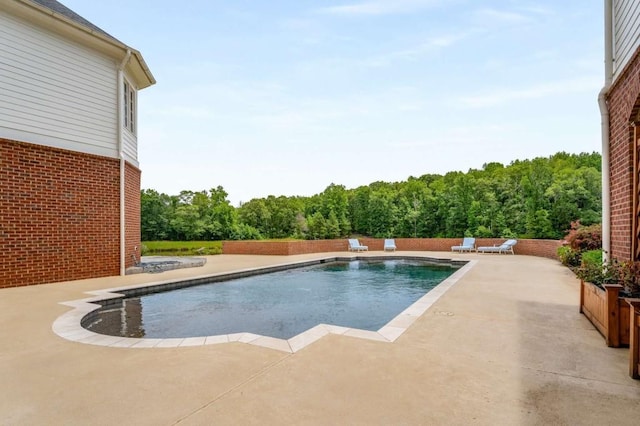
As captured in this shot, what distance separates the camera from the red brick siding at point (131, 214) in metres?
8.62

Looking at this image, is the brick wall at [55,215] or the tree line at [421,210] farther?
the tree line at [421,210]

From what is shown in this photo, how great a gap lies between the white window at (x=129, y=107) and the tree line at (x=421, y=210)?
20.2m

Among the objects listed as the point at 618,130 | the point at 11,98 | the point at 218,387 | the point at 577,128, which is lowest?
Answer: the point at 218,387

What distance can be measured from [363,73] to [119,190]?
10473mm

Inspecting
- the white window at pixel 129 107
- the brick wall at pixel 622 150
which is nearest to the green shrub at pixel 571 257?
the brick wall at pixel 622 150

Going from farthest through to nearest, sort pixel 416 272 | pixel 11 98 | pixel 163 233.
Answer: pixel 163 233
pixel 416 272
pixel 11 98

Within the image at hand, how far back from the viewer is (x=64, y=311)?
475cm

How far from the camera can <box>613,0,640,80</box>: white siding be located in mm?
4121

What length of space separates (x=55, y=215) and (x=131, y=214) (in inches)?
78.8

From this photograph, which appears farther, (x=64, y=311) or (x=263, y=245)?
(x=263, y=245)

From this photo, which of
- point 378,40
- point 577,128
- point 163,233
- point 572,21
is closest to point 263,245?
point 378,40

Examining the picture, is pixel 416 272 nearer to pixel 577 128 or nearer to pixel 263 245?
pixel 263 245

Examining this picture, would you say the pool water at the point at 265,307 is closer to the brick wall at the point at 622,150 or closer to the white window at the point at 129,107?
the brick wall at the point at 622,150

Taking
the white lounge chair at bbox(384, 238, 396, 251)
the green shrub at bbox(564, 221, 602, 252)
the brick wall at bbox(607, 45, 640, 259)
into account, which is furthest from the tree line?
the brick wall at bbox(607, 45, 640, 259)
